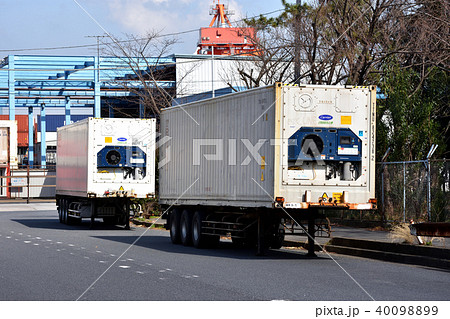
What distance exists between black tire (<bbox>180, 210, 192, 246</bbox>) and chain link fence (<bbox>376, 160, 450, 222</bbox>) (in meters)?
7.07

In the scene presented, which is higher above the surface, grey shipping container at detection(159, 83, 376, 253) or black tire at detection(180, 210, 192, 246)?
grey shipping container at detection(159, 83, 376, 253)

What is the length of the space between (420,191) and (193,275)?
1172 cm

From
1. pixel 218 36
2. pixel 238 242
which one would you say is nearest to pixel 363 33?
pixel 238 242

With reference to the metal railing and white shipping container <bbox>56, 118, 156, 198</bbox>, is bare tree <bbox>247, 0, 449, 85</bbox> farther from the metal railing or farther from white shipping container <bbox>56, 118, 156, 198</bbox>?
the metal railing

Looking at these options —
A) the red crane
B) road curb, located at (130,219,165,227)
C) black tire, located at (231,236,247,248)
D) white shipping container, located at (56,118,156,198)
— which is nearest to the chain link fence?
black tire, located at (231,236,247,248)

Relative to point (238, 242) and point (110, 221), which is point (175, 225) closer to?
point (238, 242)

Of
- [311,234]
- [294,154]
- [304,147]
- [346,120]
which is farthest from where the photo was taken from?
[311,234]

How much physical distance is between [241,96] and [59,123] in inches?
3487

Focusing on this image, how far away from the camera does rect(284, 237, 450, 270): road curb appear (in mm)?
15781

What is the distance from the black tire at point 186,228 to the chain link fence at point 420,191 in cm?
707

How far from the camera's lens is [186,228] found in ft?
68.2

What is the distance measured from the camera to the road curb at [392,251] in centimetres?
1578

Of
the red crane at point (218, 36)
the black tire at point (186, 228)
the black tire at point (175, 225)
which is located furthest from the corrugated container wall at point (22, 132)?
the black tire at point (186, 228)

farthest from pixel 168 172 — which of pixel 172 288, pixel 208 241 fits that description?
pixel 172 288
